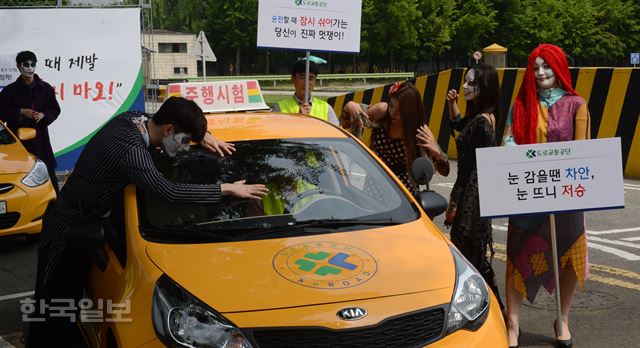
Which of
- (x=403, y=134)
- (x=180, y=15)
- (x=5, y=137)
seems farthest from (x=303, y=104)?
(x=180, y=15)

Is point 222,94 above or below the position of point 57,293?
above

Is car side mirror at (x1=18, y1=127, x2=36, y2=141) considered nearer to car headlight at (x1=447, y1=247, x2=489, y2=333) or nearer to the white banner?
the white banner

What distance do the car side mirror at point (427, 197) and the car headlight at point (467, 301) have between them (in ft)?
2.13

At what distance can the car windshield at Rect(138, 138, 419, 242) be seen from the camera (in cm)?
415

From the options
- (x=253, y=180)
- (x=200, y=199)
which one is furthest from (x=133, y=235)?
(x=253, y=180)

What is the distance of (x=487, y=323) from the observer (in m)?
3.72

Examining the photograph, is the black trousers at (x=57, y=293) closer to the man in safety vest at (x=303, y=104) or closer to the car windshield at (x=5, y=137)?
the man in safety vest at (x=303, y=104)

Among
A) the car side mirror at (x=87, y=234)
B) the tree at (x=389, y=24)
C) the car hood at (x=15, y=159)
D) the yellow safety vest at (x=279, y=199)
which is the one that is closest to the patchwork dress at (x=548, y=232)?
the yellow safety vest at (x=279, y=199)

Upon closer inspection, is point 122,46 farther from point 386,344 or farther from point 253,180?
point 386,344

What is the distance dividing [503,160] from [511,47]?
7178cm

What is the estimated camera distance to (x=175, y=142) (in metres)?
4.37

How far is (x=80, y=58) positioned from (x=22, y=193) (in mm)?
5212

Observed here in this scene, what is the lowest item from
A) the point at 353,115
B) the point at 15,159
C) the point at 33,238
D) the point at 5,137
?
the point at 33,238

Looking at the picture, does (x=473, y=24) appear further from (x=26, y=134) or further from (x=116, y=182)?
(x=116, y=182)
